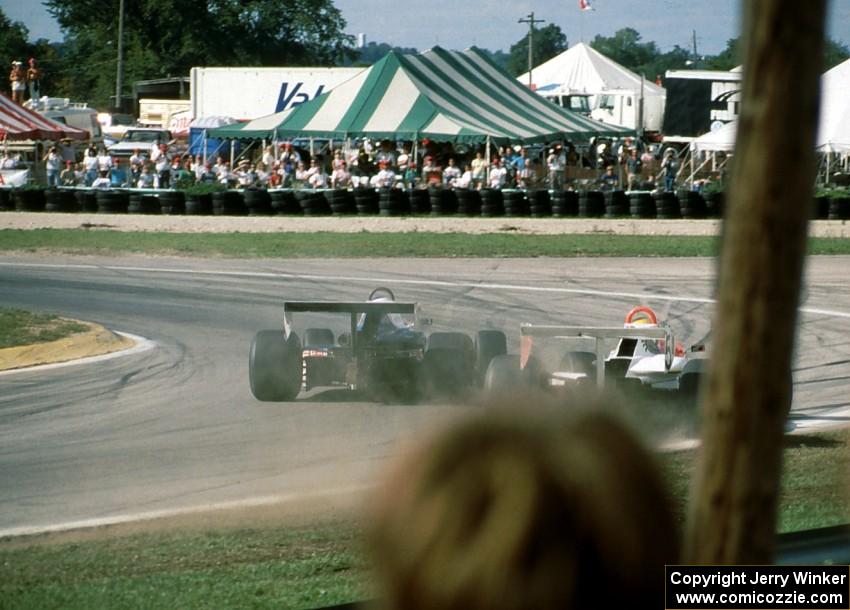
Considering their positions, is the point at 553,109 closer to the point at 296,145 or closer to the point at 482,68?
the point at 482,68

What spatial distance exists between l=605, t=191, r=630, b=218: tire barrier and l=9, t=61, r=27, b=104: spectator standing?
550 inches

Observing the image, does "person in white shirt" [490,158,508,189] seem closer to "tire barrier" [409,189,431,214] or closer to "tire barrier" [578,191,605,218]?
"tire barrier" [409,189,431,214]

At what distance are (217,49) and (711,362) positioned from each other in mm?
22335

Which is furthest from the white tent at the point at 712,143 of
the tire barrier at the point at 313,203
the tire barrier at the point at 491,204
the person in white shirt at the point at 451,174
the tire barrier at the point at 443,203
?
the tire barrier at the point at 313,203

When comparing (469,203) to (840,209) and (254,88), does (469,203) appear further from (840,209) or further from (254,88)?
(254,88)

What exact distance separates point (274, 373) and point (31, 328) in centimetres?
475

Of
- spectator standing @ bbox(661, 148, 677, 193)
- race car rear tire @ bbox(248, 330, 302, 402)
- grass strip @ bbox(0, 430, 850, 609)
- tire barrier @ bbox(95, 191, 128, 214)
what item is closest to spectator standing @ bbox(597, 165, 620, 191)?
spectator standing @ bbox(661, 148, 677, 193)

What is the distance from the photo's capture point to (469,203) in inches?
1155

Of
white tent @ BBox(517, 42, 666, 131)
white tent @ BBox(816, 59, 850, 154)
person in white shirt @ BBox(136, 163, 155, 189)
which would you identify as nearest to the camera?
white tent @ BBox(816, 59, 850, 154)

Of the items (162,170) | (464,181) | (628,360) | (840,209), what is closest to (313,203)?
(464,181)

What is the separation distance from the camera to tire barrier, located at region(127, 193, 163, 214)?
2861cm

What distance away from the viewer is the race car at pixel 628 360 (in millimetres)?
9219

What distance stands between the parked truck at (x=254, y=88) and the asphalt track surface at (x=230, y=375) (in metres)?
16.2

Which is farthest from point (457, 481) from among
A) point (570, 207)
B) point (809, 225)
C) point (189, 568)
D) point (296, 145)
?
point (296, 145)
